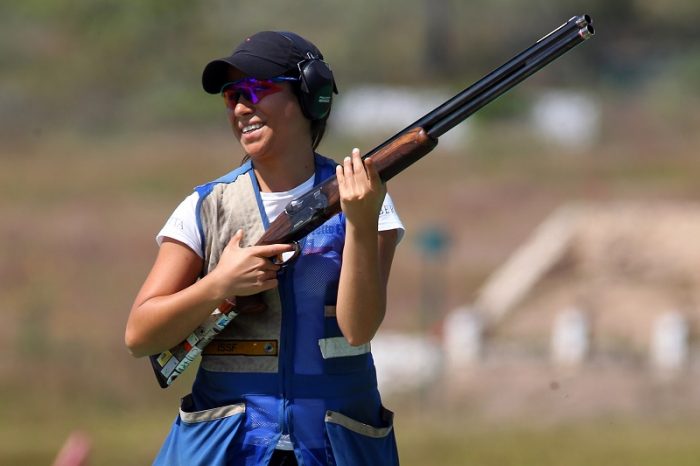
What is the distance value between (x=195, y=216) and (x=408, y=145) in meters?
0.70

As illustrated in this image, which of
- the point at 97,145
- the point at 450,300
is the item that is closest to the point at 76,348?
the point at 450,300

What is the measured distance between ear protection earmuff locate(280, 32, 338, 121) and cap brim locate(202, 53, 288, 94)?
0.07 meters

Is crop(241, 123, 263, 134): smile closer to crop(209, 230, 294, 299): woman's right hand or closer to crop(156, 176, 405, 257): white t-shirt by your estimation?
crop(156, 176, 405, 257): white t-shirt

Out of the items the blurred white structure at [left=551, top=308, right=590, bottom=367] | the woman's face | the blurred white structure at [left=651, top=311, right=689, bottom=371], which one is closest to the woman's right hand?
the woman's face

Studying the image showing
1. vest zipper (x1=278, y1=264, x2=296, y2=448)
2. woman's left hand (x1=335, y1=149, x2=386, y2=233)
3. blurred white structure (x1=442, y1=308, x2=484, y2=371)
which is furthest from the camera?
blurred white structure (x1=442, y1=308, x2=484, y2=371)

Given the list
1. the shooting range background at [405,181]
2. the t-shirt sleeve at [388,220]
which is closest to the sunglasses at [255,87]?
the t-shirt sleeve at [388,220]

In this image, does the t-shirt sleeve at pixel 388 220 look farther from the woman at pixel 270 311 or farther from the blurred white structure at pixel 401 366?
the blurred white structure at pixel 401 366

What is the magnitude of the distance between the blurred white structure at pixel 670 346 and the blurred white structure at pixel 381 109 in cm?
2649

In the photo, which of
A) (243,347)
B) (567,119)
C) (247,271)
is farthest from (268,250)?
(567,119)

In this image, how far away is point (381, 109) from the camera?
52.6m

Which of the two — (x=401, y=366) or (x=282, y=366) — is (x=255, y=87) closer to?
(x=282, y=366)

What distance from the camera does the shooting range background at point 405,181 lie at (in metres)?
20.1

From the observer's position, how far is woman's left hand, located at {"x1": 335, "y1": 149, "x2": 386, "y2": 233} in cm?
432

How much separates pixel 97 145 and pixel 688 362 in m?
27.6
